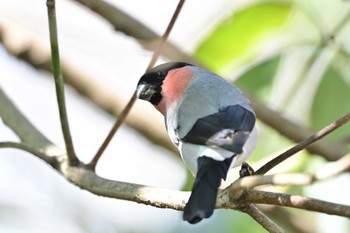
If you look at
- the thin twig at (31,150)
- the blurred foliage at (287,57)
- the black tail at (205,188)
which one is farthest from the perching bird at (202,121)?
the blurred foliage at (287,57)

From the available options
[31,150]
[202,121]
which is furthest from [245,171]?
[31,150]

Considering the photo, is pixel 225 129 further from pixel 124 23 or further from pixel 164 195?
pixel 124 23

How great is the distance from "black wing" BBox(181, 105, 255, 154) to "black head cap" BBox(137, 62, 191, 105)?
225 millimetres

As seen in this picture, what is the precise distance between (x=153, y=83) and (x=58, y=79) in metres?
0.35

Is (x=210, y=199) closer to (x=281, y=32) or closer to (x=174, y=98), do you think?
(x=174, y=98)

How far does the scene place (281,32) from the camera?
219 centimetres

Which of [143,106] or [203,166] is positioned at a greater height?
[203,166]

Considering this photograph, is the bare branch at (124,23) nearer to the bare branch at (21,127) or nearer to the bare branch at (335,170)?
the bare branch at (21,127)

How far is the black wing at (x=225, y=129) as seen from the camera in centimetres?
133

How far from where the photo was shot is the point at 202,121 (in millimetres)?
1431

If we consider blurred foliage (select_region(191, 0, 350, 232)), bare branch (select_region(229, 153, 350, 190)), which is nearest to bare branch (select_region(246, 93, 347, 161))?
blurred foliage (select_region(191, 0, 350, 232))

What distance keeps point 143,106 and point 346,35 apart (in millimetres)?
632

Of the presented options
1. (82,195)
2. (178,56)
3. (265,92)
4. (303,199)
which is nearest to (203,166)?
(303,199)

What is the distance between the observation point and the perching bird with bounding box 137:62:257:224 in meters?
1.25
